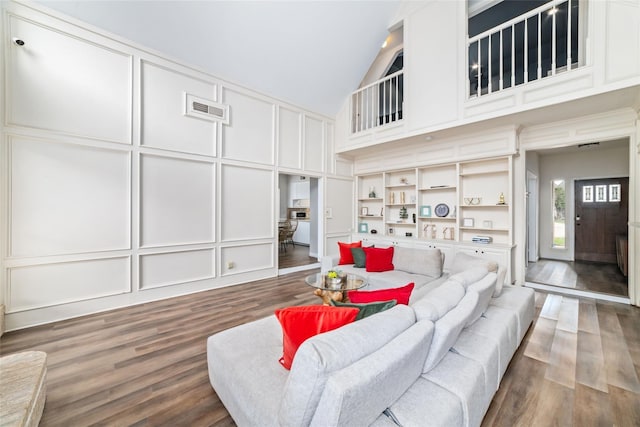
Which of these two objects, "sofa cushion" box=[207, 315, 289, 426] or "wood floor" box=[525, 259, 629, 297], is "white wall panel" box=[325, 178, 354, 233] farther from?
"sofa cushion" box=[207, 315, 289, 426]

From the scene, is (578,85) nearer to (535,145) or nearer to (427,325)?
(535,145)

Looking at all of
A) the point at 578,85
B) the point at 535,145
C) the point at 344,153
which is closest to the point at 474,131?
the point at 535,145

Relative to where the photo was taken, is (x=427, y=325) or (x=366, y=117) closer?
(x=427, y=325)

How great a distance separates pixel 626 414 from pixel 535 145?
3938 millimetres

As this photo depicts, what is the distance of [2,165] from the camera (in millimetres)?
2703

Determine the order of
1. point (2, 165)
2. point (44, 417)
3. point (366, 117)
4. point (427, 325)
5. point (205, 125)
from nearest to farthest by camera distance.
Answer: point (427, 325), point (44, 417), point (2, 165), point (205, 125), point (366, 117)

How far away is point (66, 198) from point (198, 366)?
2.64 meters

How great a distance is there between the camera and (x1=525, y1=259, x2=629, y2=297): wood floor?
4.16 meters

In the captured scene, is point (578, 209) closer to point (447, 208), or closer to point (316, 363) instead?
point (447, 208)

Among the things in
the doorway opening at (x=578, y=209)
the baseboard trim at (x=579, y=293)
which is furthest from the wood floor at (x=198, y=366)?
the doorway opening at (x=578, y=209)

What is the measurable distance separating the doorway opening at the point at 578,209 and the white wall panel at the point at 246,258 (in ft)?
17.0

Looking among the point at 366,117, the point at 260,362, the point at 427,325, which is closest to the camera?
the point at 427,325

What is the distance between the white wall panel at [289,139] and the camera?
5.13 meters

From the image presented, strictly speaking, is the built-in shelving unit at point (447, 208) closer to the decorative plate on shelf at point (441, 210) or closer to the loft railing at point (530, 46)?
the decorative plate on shelf at point (441, 210)
